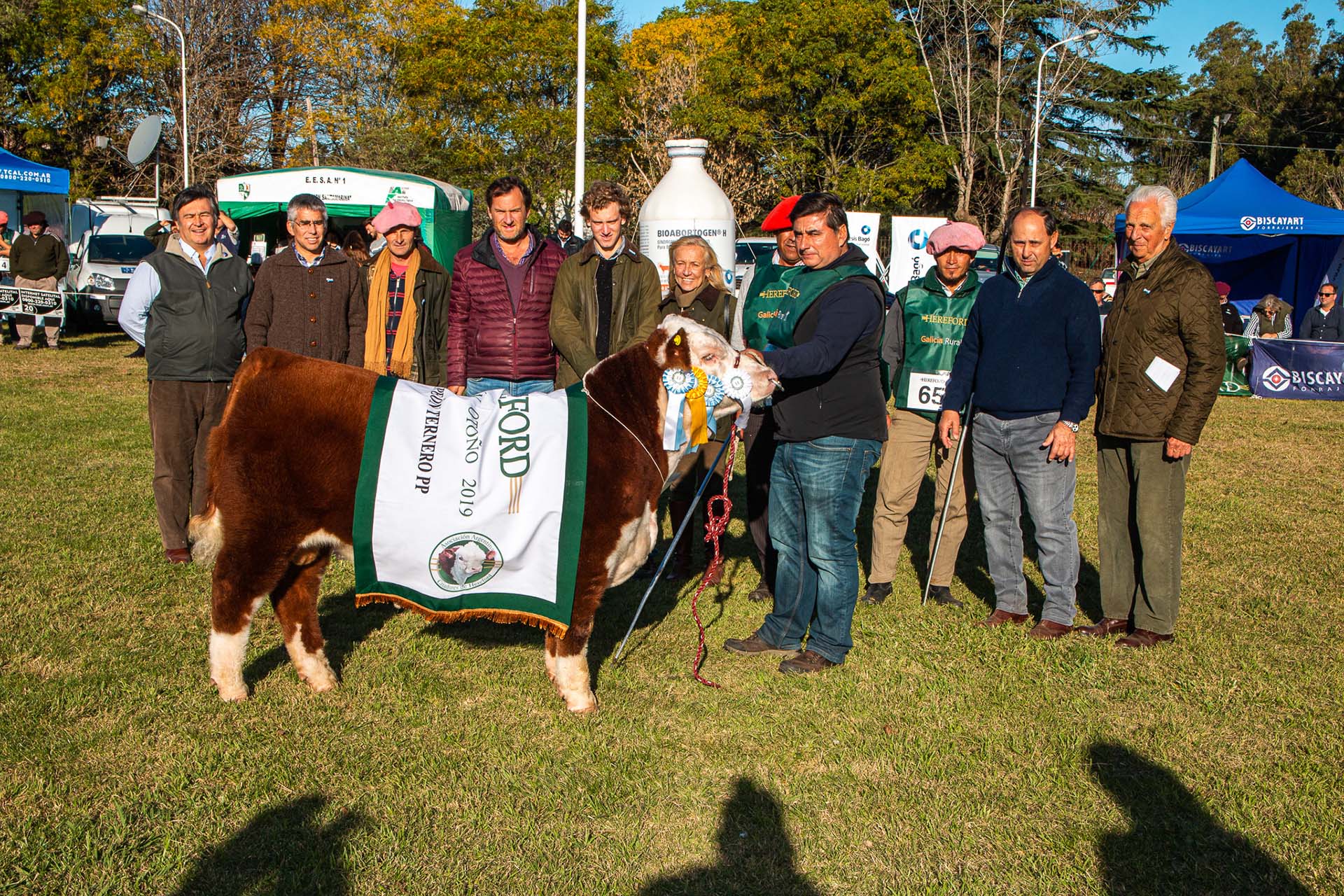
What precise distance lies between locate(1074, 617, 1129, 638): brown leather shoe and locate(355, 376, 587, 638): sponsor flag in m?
3.30

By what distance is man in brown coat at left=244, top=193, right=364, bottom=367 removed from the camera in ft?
20.0

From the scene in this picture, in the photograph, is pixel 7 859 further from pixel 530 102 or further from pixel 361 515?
pixel 530 102

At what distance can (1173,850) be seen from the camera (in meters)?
3.70

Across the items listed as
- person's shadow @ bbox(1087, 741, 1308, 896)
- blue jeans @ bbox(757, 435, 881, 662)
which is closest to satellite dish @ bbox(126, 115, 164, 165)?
blue jeans @ bbox(757, 435, 881, 662)

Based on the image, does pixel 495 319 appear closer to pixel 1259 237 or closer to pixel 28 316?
pixel 28 316

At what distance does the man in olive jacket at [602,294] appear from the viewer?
18.9 feet

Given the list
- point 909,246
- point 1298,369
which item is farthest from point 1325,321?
point 909,246

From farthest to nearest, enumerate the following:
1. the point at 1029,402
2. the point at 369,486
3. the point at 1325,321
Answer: the point at 1325,321 < the point at 1029,402 < the point at 369,486

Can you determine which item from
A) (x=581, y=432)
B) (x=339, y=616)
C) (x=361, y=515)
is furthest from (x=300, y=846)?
(x=339, y=616)

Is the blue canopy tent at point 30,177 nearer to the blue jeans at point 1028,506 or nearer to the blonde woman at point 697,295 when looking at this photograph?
the blonde woman at point 697,295

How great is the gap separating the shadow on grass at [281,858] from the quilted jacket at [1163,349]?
14.8 ft

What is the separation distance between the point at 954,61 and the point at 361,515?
1673 inches

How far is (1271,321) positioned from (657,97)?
23767 mm

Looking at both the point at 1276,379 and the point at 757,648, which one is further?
the point at 1276,379
